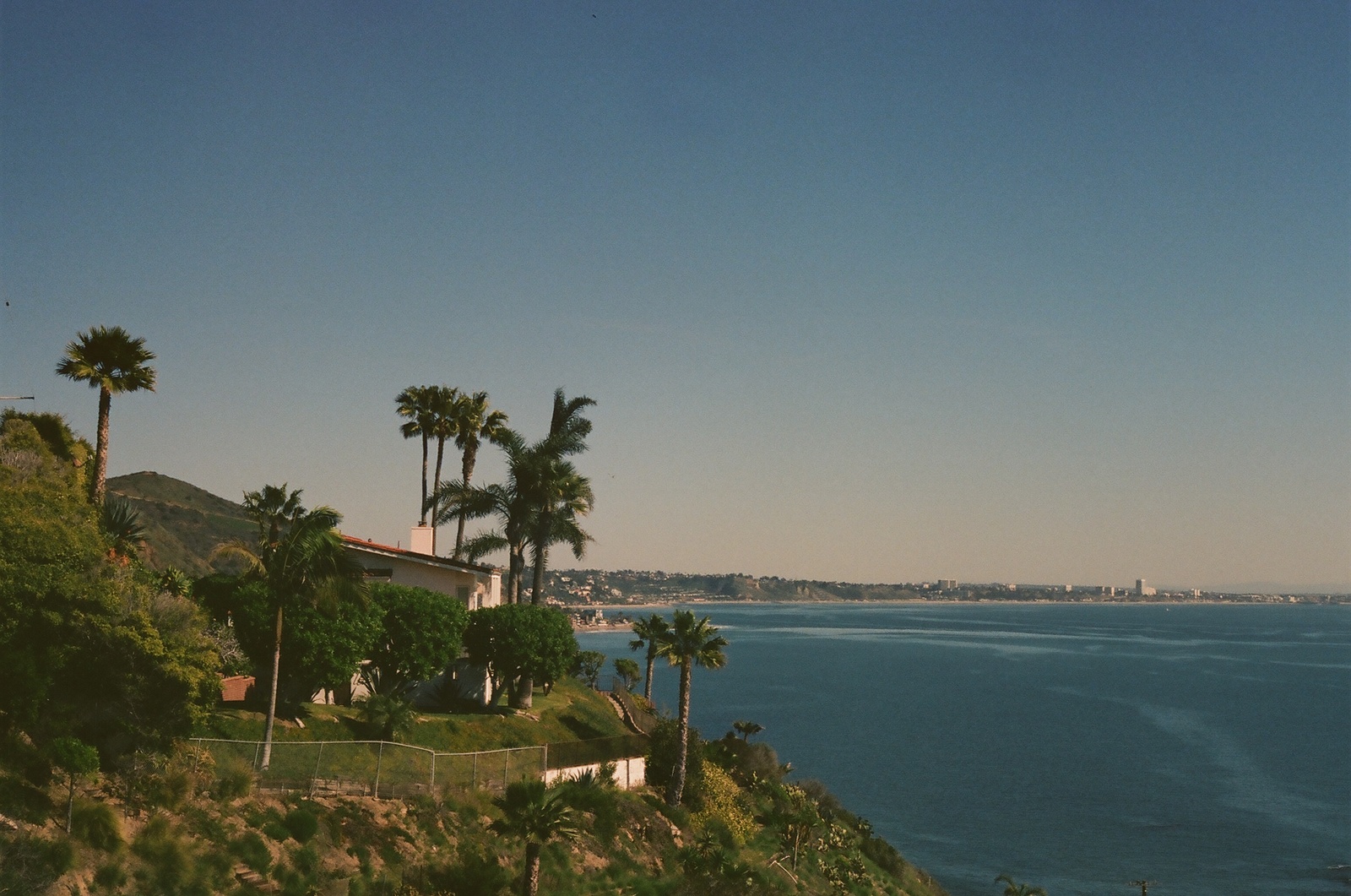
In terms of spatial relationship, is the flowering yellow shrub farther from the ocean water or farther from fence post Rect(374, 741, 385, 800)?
the ocean water

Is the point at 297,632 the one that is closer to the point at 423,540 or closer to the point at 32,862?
the point at 32,862

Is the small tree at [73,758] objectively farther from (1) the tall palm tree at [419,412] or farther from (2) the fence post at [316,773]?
(1) the tall palm tree at [419,412]

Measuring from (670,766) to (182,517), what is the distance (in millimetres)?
113231

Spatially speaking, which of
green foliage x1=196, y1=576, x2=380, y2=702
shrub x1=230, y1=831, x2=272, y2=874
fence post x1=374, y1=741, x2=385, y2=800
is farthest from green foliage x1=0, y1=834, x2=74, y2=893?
green foliage x1=196, y1=576, x2=380, y2=702

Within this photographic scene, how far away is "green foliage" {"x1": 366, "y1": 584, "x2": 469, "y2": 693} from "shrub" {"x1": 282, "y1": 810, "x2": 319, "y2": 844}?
40.5 ft

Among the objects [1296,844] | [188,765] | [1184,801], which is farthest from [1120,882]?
[188,765]

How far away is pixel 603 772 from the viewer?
4316 cm

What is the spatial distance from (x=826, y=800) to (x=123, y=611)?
51.7 metres

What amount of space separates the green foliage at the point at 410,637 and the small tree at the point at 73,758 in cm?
1579

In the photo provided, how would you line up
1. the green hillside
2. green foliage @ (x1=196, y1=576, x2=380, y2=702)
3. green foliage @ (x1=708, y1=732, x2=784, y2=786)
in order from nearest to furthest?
green foliage @ (x1=196, y1=576, x2=380, y2=702), green foliage @ (x1=708, y1=732, x2=784, y2=786), the green hillside

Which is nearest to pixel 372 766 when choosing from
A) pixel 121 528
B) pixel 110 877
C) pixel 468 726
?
pixel 110 877

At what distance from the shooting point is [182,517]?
5507 inches

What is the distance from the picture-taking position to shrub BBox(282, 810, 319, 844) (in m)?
28.2

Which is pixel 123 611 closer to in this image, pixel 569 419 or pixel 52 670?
pixel 52 670
